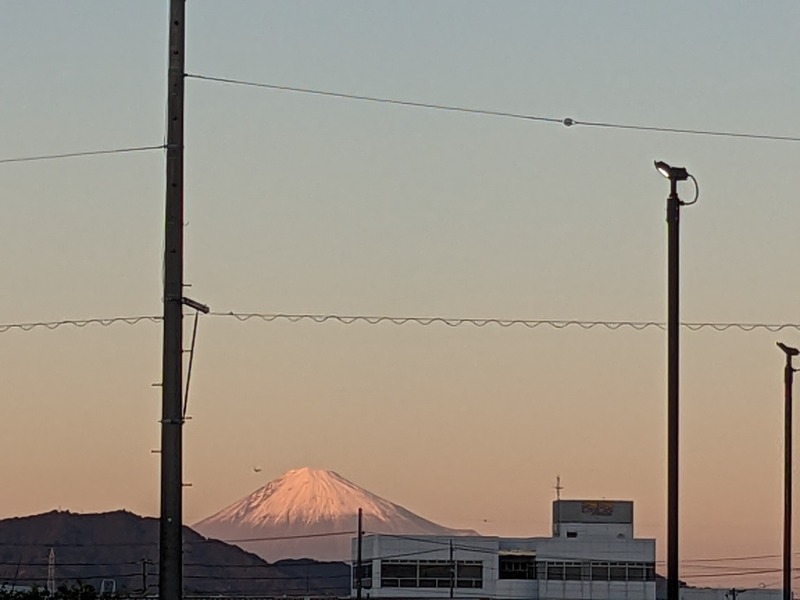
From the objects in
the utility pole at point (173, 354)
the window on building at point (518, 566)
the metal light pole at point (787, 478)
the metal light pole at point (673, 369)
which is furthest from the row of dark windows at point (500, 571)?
the utility pole at point (173, 354)

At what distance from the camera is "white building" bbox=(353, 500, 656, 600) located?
14688 centimetres

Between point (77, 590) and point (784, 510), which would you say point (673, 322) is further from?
point (784, 510)

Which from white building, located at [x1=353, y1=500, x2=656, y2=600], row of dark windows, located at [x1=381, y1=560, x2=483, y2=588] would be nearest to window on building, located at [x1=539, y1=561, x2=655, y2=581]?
white building, located at [x1=353, y1=500, x2=656, y2=600]

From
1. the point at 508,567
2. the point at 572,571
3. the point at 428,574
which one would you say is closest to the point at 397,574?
the point at 428,574

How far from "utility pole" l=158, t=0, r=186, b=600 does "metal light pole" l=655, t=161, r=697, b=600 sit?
31.9 feet

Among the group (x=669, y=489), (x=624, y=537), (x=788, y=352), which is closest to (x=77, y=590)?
(x=669, y=489)

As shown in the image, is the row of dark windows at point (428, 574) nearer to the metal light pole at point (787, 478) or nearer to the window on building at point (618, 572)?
the window on building at point (618, 572)

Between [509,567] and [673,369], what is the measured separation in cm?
11972

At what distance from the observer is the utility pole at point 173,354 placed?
23.9 meters

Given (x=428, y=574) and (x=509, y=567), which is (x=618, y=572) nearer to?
(x=509, y=567)

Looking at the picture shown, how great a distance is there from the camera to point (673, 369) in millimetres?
31391

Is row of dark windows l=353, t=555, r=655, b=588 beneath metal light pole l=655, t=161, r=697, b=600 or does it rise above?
beneath

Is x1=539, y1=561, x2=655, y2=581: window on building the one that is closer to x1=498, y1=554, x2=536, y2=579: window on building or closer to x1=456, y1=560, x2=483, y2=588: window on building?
x1=498, y1=554, x2=536, y2=579: window on building

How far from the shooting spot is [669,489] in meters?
31.1
